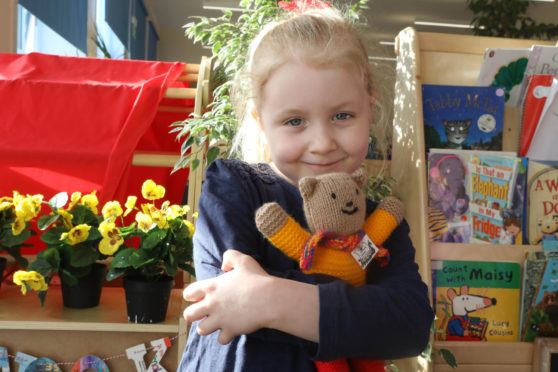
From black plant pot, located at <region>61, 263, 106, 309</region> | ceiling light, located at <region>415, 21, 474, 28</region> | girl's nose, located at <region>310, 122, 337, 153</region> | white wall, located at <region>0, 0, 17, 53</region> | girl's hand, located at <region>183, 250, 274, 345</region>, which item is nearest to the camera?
girl's hand, located at <region>183, 250, 274, 345</region>

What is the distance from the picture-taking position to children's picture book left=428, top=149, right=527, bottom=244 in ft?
5.35

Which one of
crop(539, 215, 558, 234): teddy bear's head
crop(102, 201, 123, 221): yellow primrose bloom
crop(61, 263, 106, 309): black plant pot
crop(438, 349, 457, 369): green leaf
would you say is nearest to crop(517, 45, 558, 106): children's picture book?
crop(539, 215, 558, 234): teddy bear's head

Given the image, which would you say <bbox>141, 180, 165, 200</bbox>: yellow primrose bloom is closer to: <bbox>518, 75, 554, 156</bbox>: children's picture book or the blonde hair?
the blonde hair

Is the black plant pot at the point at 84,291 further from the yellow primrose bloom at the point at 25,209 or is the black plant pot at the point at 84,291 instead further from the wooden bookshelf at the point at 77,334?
the yellow primrose bloom at the point at 25,209

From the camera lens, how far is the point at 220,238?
703mm

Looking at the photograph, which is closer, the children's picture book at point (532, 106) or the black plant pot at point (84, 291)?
the black plant pot at point (84, 291)

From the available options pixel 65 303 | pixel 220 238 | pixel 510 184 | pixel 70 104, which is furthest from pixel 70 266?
pixel 510 184

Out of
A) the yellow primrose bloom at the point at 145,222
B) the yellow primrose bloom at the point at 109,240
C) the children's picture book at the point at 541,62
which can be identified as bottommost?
the yellow primrose bloom at the point at 109,240

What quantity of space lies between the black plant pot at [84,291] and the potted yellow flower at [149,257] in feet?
0.31

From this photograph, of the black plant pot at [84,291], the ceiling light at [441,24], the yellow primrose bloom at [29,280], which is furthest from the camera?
the ceiling light at [441,24]

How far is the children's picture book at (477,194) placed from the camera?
1630 millimetres

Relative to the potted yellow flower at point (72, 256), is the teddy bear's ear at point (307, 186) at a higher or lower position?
higher

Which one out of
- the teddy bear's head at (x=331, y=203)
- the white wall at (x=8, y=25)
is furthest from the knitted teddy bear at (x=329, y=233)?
the white wall at (x=8, y=25)

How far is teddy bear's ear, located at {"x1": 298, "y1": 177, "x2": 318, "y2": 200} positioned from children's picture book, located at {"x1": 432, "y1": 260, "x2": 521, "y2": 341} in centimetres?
101
